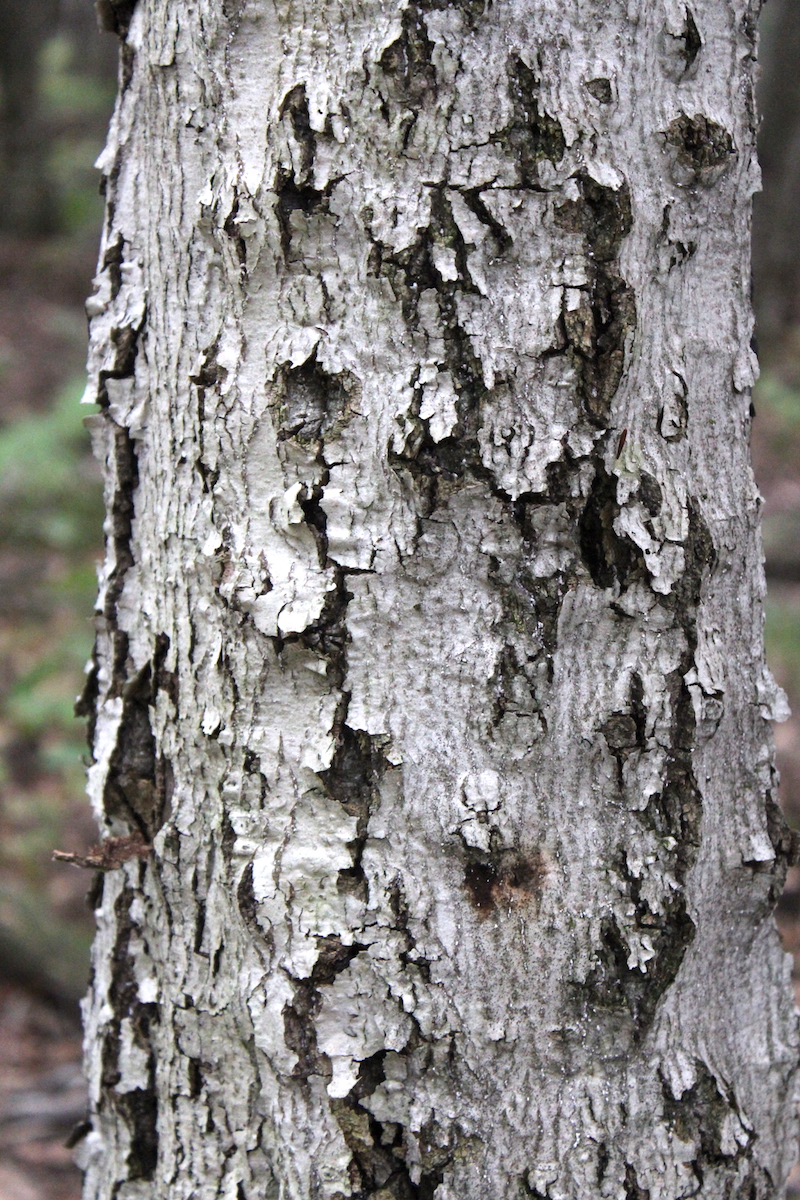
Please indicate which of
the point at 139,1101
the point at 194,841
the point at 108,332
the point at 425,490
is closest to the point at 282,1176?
the point at 139,1101

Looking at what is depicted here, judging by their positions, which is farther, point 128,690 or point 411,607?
point 128,690

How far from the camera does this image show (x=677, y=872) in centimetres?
114

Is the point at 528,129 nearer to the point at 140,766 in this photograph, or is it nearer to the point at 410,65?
the point at 410,65

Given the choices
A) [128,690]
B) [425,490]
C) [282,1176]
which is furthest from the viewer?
[128,690]

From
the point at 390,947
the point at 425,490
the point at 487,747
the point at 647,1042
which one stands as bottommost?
the point at 647,1042

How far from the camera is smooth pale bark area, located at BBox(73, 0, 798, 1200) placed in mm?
1031

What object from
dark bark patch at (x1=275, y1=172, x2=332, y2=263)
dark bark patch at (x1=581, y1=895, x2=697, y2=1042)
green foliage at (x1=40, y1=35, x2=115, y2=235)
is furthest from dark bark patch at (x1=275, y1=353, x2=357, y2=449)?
green foliage at (x1=40, y1=35, x2=115, y2=235)

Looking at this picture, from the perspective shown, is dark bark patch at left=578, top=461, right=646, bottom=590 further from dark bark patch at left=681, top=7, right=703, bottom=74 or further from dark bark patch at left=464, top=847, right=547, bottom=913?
dark bark patch at left=681, top=7, right=703, bottom=74

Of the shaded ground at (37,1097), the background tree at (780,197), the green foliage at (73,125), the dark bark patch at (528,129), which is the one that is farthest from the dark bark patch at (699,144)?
the green foliage at (73,125)

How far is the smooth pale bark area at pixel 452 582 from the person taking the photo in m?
1.03

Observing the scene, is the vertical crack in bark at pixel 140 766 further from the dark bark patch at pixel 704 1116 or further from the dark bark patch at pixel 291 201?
the dark bark patch at pixel 704 1116

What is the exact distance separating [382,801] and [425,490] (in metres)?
0.36

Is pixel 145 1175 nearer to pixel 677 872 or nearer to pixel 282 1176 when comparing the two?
pixel 282 1176

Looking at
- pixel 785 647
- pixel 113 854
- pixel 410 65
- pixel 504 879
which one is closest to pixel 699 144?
pixel 410 65
